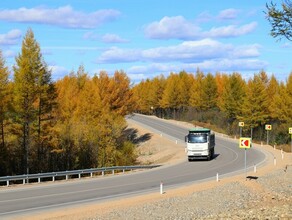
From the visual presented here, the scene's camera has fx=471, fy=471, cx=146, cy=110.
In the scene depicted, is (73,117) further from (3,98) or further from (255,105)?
(255,105)

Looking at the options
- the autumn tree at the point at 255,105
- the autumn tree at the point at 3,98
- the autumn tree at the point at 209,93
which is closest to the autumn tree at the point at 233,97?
the autumn tree at the point at 255,105

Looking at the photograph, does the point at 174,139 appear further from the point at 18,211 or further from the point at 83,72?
the point at 18,211

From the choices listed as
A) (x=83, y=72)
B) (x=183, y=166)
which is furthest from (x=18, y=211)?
(x=83, y=72)

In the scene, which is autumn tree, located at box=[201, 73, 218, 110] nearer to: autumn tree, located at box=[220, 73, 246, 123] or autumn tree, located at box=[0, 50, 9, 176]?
autumn tree, located at box=[220, 73, 246, 123]

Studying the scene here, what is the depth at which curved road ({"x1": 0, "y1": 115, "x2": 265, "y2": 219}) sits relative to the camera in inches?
843

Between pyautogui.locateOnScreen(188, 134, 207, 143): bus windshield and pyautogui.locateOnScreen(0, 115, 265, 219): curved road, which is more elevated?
pyautogui.locateOnScreen(188, 134, 207, 143): bus windshield

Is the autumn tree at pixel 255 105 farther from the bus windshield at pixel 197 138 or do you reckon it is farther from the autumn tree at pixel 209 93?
the bus windshield at pixel 197 138

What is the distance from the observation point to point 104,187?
93.9 feet

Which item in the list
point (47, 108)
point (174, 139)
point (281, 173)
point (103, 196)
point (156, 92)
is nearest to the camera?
point (103, 196)

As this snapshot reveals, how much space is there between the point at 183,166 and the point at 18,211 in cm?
2580

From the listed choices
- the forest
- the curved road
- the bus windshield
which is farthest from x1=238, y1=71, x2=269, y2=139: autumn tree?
the bus windshield

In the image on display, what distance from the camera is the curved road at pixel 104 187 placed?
2142 cm

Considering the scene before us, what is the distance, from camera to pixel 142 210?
2003 centimetres

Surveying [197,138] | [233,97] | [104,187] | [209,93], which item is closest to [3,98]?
[104,187]
